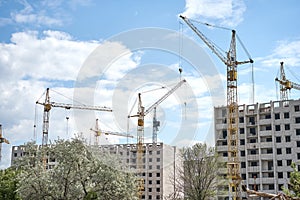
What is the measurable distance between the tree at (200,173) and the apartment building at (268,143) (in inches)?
1109

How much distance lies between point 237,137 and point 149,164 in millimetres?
45237

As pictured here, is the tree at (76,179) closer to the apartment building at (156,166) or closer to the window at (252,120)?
the window at (252,120)

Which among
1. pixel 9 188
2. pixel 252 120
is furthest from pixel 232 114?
pixel 9 188

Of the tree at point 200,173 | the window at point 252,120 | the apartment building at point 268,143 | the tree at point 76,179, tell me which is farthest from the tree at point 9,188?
the window at point 252,120

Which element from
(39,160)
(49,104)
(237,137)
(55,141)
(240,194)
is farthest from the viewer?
(49,104)

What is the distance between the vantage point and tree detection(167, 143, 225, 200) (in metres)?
51.4

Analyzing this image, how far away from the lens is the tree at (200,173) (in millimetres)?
51375

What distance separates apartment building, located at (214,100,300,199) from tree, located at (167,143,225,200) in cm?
2818

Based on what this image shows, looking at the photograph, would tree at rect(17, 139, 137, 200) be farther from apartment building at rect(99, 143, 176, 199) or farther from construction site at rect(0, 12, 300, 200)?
apartment building at rect(99, 143, 176, 199)

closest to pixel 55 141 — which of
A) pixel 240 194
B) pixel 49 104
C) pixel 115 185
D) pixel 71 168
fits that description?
pixel 71 168

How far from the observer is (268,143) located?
81.7m

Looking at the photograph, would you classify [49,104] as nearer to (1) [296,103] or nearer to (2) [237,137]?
(2) [237,137]

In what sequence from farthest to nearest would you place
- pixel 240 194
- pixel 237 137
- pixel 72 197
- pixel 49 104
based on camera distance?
pixel 49 104 < pixel 237 137 < pixel 240 194 < pixel 72 197

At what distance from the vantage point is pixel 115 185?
123 ft
